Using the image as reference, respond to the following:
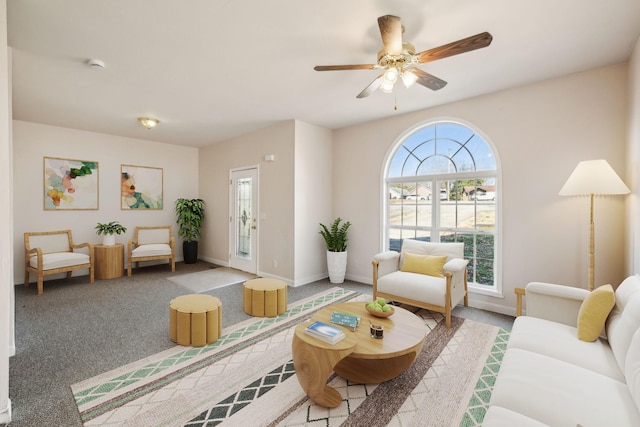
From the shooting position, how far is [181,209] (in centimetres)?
613

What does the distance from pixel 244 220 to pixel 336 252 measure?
6.76ft

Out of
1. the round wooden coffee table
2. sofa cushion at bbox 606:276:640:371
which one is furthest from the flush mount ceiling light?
sofa cushion at bbox 606:276:640:371

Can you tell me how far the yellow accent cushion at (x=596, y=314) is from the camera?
179 centimetres

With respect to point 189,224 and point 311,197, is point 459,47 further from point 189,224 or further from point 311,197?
point 189,224

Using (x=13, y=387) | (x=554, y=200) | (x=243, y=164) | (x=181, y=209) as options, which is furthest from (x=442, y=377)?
(x=181, y=209)

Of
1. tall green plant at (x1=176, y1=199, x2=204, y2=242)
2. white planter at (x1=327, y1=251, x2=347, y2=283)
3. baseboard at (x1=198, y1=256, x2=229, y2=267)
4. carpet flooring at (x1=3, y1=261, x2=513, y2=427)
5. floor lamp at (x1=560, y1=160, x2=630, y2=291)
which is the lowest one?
carpet flooring at (x1=3, y1=261, x2=513, y2=427)

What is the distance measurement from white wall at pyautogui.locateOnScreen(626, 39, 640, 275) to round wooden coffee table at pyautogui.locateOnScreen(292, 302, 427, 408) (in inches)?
76.7

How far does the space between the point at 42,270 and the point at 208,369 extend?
3.68 m

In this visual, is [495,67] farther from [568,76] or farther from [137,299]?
[137,299]

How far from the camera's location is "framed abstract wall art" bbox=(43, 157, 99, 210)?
15.9 ft

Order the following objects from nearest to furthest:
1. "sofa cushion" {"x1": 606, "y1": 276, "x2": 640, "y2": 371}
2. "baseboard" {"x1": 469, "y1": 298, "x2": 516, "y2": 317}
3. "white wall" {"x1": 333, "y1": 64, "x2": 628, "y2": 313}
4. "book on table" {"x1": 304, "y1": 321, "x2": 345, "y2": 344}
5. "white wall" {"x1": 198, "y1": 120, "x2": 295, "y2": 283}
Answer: "sofa cushion" {"x1": 606, "y1": 276, "x2": 640, "y2": 371}
"book on table" {"x1": 304, "y1": 321, "x2": 345, "y2": 344}
"white wall" {"x1": 333, "y1": 64, "x2": 628, "y2": 313}
"baseboard" {"x1": 469, "y1": 298, "x2": 516, "y2": 317}
"white wall" {"x1": 198, "y1": 120, "x2": 295, "y2": 283}

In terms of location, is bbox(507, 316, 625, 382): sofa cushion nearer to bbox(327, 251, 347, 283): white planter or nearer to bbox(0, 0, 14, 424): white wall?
bbox(327, 251, 347, 283): white planter

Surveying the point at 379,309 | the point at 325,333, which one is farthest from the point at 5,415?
the point at 379,309

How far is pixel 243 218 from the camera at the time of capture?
18.4 ft
